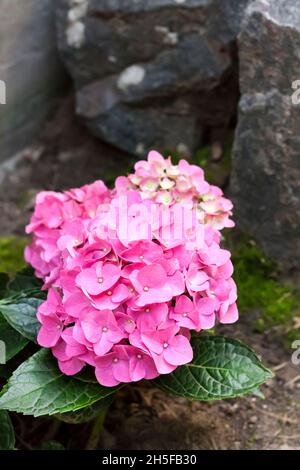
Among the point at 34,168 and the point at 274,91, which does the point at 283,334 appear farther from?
the point at 34,168

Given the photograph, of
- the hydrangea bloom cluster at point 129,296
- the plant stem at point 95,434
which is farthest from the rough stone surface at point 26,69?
the plant stem at point 95,434

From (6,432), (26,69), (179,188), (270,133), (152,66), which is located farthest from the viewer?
(26,69)

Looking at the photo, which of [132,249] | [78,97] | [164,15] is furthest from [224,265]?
[78,97]

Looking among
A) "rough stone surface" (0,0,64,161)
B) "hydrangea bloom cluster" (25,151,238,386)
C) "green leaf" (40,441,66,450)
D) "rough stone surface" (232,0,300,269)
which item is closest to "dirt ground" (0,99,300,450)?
"green leaf" (40,441,66,450)

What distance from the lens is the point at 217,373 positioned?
1.37m

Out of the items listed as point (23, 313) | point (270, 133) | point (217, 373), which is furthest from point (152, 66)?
point (217, 373)

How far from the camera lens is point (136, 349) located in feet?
4.29

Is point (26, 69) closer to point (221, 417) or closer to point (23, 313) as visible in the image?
point (23, 313)

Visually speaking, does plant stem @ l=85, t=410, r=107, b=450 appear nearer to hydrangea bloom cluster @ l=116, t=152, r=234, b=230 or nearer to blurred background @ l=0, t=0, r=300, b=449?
blurred background @ l=0, t=0, r=300, b=449

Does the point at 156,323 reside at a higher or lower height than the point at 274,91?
lower

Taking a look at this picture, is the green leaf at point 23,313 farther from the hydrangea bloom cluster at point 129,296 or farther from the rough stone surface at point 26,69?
the rough stone surface at point 26,69

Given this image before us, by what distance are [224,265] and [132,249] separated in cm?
18

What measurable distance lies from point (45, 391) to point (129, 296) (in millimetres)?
224
